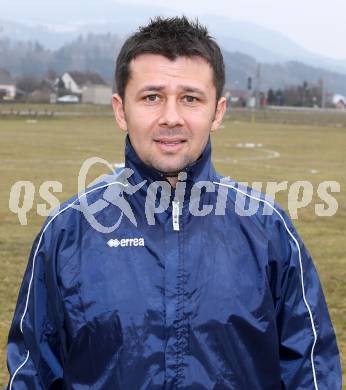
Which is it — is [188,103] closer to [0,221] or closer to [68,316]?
[68,316]

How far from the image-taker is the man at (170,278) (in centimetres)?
245

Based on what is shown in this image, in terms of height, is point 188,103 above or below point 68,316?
above

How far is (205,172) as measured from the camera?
8.46 ft

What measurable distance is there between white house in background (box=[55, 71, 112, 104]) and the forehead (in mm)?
128336

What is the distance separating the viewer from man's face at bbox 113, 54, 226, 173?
2549 mm

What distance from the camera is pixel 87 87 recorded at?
136625 mm

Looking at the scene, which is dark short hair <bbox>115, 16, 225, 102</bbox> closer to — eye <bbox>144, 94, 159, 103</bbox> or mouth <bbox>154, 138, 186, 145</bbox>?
eye <bbox>144, 94, 159, 103</bbox>

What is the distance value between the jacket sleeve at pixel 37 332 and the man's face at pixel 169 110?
1.58 ft

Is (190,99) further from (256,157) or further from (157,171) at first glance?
(256,157)

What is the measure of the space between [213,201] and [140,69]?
1.69 feet

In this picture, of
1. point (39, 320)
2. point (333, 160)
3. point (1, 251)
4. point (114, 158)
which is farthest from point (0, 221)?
point (333, 160)

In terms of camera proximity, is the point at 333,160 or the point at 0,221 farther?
the point at 333,160

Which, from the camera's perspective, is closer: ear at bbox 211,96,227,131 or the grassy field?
ear at bbox 211,96,227,131

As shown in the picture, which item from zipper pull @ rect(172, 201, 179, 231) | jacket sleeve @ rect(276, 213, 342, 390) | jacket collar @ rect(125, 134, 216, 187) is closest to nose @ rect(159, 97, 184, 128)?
jacket collar @ rect(125, 134, 216, 187)
